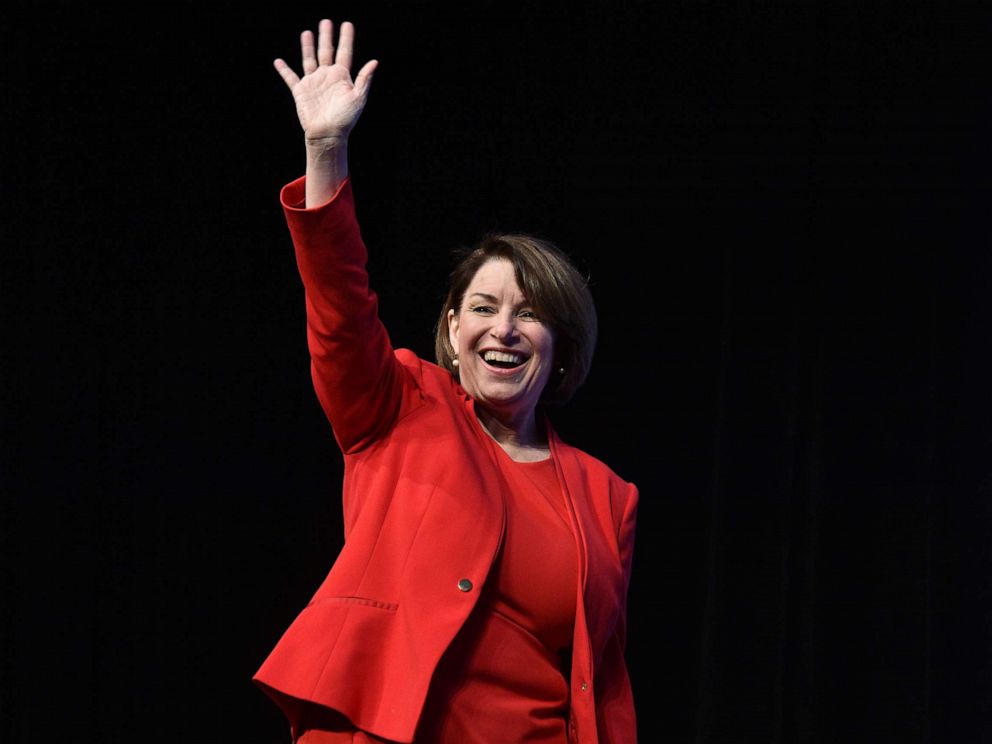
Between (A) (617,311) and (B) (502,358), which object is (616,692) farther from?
(A) (617,311)

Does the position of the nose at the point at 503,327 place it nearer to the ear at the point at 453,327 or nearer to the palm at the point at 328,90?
the ear at the point at 453,327

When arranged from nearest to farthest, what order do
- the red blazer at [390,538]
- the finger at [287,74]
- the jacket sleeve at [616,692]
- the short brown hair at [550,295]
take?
1. the red blazer at [390,538]
2. the finger at [287,74]
3. the jacket sleeve at [616,692]
4. the short brown hair at [550,295]

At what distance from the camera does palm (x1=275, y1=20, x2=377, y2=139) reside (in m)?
1.47

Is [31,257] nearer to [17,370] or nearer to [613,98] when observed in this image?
[17,370]

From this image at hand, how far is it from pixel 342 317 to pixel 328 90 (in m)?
0.30

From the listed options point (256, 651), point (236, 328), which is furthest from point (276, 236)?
point (256, 651)

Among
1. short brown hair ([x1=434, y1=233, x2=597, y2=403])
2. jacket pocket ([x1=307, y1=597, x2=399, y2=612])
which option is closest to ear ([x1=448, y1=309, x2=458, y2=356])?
short brown hair ([x1=434, y1=233, x2=597, y2=403])

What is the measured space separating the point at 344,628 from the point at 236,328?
Answer: 1.42 meters

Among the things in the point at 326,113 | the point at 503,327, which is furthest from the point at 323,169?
the point at 503,327

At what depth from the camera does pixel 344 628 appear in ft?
4.70

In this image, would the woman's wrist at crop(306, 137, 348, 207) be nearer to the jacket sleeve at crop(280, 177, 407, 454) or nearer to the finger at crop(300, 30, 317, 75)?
the jacket sleeve at crop(280, 177, 407, 454)

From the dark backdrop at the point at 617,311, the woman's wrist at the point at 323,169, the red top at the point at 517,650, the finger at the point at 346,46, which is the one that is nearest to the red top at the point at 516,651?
the red top at the point at 517,650

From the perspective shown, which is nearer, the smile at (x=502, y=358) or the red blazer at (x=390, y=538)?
the red blazer at (x=390, y=538)

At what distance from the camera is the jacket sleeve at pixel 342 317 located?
4.73ft
